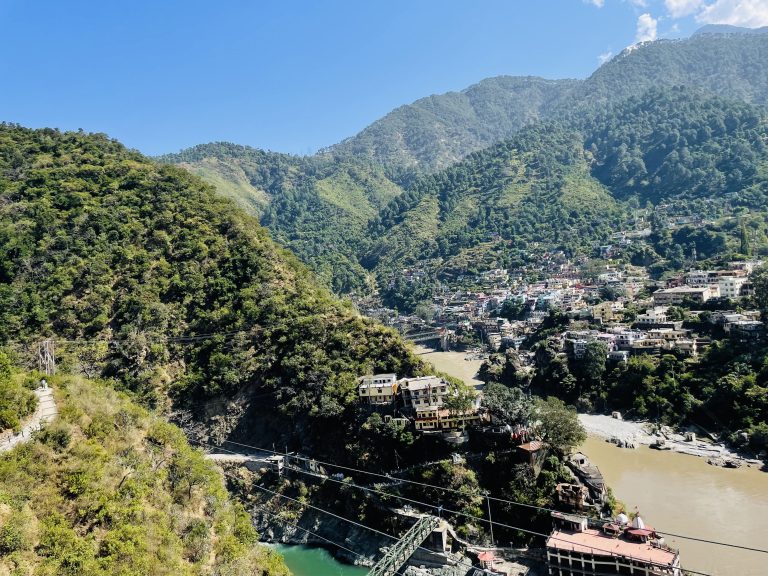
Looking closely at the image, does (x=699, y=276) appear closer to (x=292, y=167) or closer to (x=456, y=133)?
(x=292, y=167)

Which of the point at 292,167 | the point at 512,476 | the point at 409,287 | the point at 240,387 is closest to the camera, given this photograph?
the point at 512,476

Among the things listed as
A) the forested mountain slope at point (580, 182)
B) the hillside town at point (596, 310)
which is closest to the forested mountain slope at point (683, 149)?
the forested mountain slope at point (580, 182)

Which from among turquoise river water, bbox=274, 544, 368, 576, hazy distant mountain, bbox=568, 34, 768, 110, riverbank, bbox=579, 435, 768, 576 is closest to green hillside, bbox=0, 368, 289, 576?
turquoise river water, bbox=274, 544, 368, 576

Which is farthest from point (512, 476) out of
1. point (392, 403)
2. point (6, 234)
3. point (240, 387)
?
point (6, 234)

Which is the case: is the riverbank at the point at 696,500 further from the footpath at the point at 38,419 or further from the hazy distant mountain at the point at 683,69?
the hazy distant mountain at the point at 683,69

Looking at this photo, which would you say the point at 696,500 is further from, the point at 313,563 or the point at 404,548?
the point at 313,563

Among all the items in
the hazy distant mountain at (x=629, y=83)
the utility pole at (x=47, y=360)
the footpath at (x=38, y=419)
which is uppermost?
the hazy distant mountain at (x=629, y=83)

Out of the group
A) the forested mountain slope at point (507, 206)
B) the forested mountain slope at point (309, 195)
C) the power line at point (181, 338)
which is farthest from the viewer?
the forested mountain slope at point (309, 195)

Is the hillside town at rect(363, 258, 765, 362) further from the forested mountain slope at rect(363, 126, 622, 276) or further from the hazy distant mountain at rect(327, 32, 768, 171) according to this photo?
the hazy distant mountain at rect(327, 32, 768, 171)
